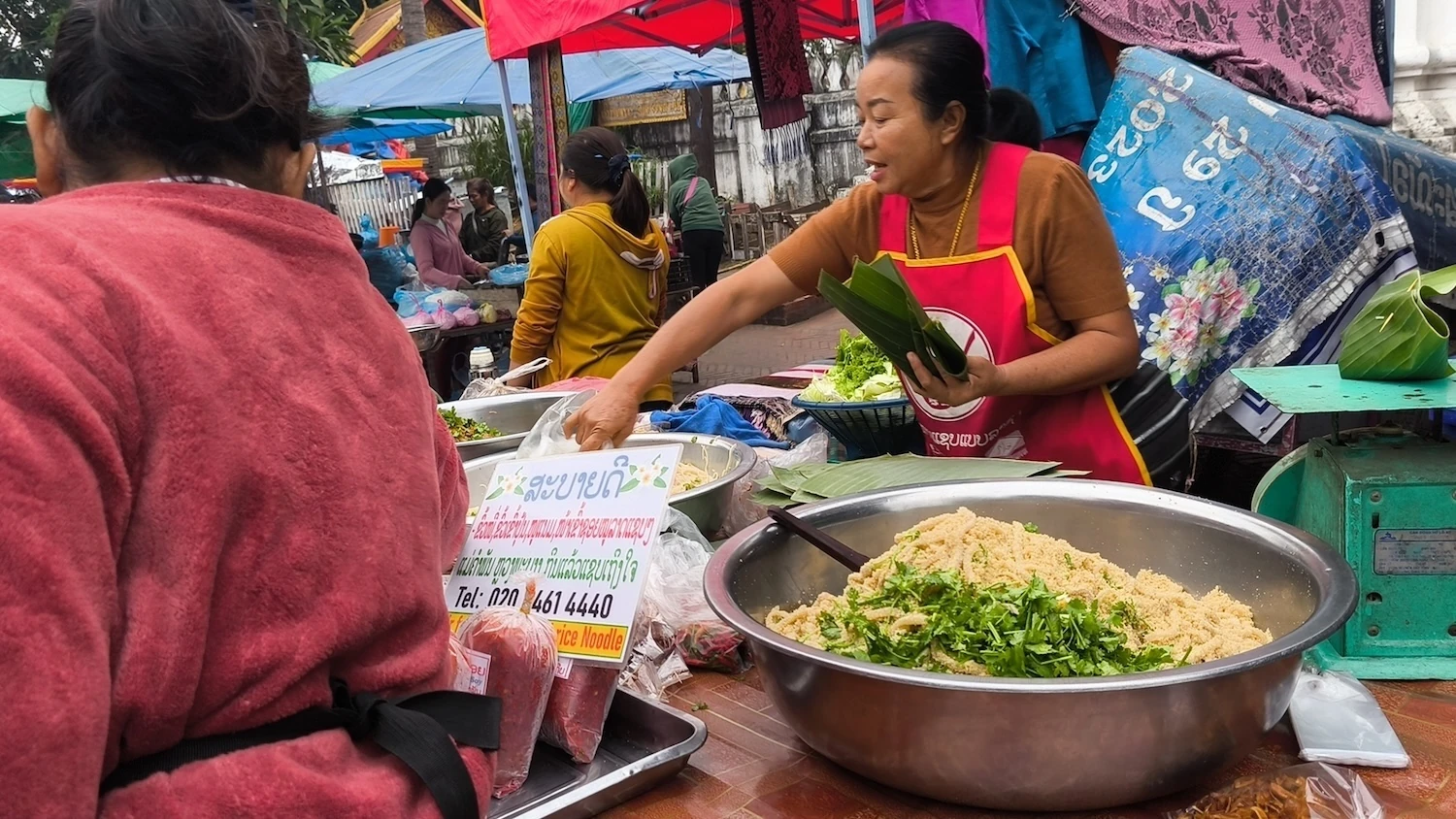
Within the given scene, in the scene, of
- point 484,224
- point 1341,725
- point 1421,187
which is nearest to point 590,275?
point 1421,187

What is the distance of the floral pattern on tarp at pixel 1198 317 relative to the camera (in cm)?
293

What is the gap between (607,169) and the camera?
13.5 feet

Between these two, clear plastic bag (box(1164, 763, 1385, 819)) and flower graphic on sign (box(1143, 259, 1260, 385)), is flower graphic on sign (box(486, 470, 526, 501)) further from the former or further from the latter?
flower graphic on sign (box(1143, 259, 1260, 385))

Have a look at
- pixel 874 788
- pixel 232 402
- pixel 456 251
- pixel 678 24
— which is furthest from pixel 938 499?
pixel 456 251

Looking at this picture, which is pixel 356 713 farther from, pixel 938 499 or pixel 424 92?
pixel 424 92

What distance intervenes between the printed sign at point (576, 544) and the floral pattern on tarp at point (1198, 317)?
1.99 metres

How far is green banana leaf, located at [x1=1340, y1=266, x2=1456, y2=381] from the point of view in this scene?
63.7 inches

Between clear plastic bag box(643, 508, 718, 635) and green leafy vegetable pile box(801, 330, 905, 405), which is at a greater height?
green leafy vegetable pile box(801, 330, 905, 405)

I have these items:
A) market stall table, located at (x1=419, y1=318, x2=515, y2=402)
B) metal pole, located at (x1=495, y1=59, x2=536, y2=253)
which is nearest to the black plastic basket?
metal pole, located at (x1=495, y1=59, x2=536, y2=253)

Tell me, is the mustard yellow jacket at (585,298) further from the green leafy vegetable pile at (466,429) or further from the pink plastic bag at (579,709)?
the pink plastic bag at (579,709)

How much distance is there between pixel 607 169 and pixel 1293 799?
3430 mm

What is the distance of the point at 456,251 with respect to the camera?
899 cm

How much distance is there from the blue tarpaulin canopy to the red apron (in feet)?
31.5

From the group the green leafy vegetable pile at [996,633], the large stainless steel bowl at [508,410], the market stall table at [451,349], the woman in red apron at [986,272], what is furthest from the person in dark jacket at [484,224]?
the green leafy vegetable pile at [996,633]
